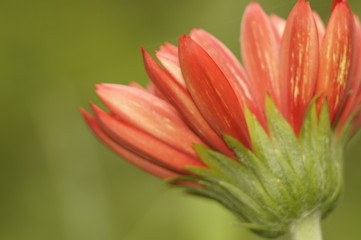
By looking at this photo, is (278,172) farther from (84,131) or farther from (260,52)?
(84,131)

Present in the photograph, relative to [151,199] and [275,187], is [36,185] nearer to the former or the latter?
[151,199]

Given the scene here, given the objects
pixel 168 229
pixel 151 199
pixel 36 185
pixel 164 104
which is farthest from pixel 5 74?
pixel 164 104

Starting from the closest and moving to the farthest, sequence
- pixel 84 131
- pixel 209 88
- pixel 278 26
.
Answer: pixel 209 88 → pixel 278 26 → pixel 84 131

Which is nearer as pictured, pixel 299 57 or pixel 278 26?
pixel 299 57

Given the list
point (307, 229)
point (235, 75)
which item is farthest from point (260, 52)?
point (307, 229)

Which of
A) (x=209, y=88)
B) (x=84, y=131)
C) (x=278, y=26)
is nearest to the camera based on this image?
(x=209, y=88)

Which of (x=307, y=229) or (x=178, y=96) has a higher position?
(x=178, y=96)

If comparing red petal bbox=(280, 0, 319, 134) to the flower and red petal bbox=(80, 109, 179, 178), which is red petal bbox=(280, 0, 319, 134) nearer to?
the flower
